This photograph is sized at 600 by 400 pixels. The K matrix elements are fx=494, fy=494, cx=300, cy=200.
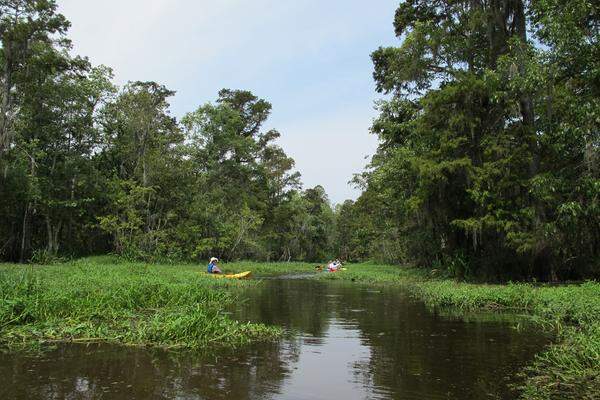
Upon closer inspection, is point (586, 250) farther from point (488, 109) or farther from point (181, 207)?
point (181, 207)

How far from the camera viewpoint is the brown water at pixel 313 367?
697cm

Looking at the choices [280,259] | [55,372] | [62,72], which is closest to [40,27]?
[62,72]

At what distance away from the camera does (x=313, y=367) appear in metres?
8.68

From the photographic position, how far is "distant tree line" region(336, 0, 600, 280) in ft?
52.0

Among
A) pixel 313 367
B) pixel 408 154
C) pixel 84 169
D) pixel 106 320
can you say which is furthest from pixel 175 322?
pixel 84 169

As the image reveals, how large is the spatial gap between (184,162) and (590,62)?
93.2 ft

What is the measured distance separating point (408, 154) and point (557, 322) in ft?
48.2

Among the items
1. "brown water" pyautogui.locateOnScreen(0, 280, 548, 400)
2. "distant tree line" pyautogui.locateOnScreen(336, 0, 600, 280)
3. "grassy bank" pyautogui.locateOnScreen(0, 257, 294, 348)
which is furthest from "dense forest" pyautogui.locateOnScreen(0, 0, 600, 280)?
"grassy bank" pyautogui.locateOnScreen(0, 257, 294, 348)

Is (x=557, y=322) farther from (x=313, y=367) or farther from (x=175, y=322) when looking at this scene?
(x=175, y=322)

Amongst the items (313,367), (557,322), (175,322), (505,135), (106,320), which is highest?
(505,135)

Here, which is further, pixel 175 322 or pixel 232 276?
pixel 232 276

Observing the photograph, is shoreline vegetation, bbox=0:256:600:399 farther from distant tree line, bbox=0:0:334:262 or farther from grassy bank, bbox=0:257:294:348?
distant tree line, bbox=0:0:334:262

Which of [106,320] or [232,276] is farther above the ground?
[232,276]

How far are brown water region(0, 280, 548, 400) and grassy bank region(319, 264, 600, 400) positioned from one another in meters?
0.49
